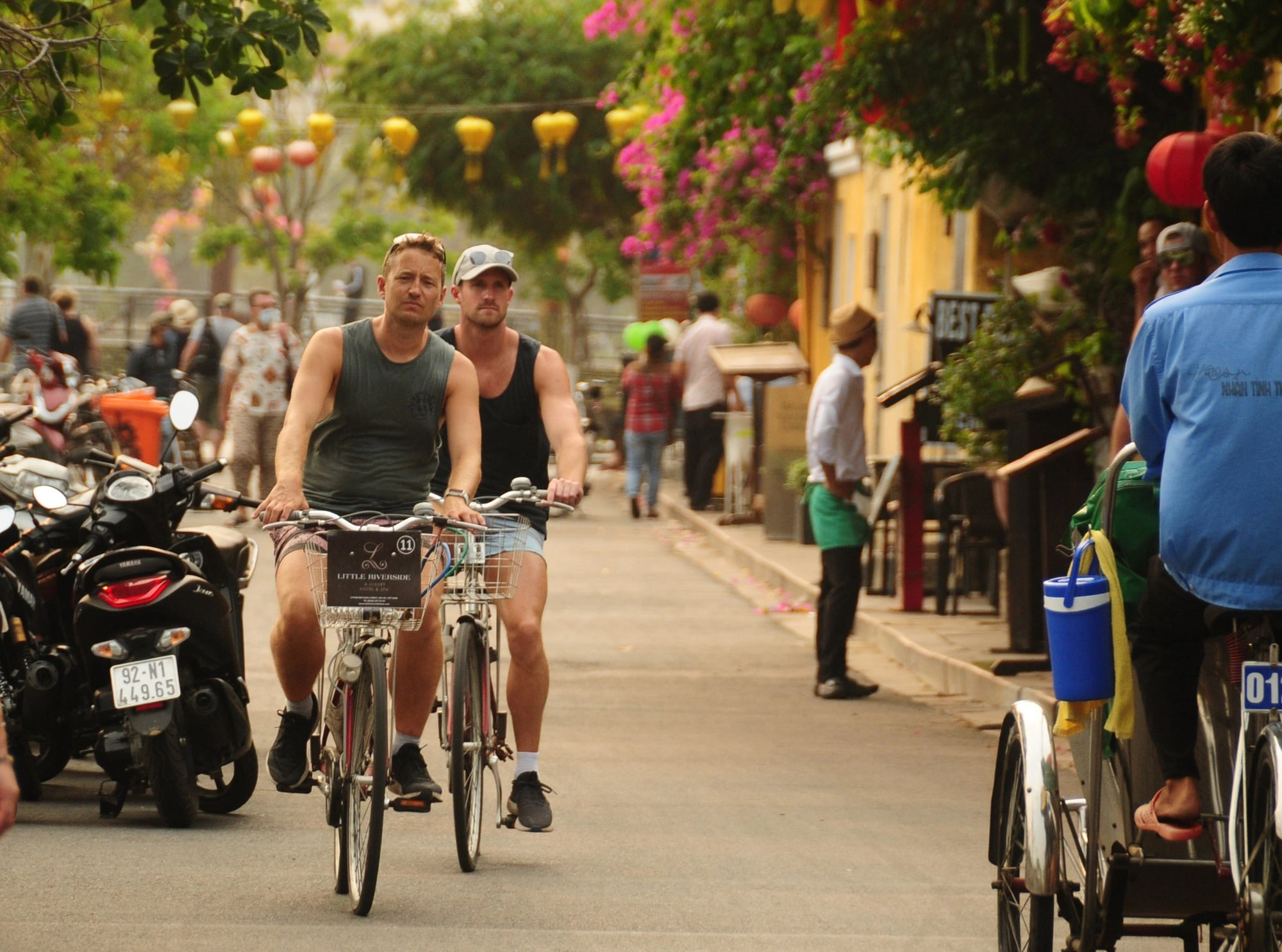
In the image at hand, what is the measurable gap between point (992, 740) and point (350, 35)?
27625 mm

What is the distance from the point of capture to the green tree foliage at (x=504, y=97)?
3666 centimetres

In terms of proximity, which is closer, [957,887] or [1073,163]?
[957,887]

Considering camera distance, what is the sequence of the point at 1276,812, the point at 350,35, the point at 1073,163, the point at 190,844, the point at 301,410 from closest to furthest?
the point at 1276,812
the point at 301,410
the point at 190,844
the point at 1073,163
the point at 350,35

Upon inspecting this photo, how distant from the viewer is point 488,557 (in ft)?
21.7

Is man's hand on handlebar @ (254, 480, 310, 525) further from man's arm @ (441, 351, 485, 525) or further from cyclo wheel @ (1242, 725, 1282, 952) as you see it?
cyclo wheel @ (1242, 725, 1282, 952)

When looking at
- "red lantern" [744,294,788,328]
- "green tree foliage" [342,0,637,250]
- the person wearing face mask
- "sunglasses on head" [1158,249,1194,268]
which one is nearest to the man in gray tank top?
"sunglasses on head" [1158,249,1194,268]

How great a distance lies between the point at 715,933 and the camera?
5.80m

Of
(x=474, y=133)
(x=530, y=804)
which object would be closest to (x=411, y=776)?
(x=530, y=804)

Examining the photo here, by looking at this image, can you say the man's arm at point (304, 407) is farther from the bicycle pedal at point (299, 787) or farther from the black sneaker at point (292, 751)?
the bicycle pedal at point (299, 787)

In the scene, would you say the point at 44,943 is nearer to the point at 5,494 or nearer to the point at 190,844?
the point at 190,844

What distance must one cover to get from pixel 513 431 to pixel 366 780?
1.68 metres

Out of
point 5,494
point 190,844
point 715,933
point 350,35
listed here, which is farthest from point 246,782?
point 350,35

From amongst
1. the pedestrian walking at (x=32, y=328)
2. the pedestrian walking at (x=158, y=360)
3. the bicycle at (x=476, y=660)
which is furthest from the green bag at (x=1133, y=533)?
the pedestrian walking at (x=158, y=360)

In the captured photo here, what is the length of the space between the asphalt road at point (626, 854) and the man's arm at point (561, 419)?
1.26 metres
